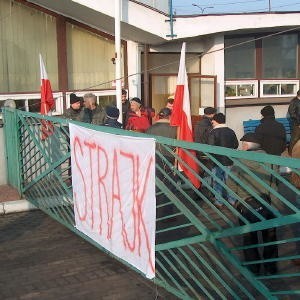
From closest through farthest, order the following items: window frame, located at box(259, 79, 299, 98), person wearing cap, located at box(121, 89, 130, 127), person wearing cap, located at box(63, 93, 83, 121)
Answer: person wearing cap, located at box(63, 93, 83, 121) → person wearing cap, located at box(121, 89, 130, 127) → window frame, located at box(259, 79, 299, 98)

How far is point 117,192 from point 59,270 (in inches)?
56.8

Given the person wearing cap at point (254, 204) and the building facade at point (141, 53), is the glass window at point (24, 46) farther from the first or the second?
the person wearing cap at point (254, 204)

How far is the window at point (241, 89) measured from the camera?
12305mm

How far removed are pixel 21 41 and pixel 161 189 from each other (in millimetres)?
7195

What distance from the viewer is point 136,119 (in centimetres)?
877

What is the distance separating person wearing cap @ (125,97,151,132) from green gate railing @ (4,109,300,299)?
1.70m

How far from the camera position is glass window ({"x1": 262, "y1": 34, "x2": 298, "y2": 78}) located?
12.9 metres

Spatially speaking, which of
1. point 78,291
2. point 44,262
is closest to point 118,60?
point 44,262

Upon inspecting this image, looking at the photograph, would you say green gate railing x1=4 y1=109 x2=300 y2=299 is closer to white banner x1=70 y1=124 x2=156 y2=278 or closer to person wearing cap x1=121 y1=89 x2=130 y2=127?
white banner x1=70 y1=124 x2=156 y2=278

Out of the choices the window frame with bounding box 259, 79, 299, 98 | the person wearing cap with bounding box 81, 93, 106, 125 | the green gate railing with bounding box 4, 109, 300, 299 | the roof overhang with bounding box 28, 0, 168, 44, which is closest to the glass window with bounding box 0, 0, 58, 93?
the roof overhang with bounding box 28, 0, 168, 44

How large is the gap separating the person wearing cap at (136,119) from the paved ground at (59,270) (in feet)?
7.63

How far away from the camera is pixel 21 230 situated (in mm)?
7102

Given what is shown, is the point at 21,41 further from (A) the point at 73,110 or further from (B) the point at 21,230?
(B) the point at 21,230

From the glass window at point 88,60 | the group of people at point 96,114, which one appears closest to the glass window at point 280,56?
the glass window at point 88,60
